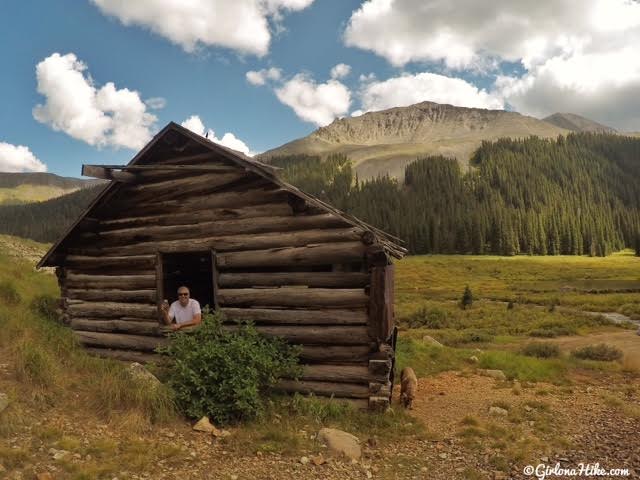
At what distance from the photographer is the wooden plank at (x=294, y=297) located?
8398 mm

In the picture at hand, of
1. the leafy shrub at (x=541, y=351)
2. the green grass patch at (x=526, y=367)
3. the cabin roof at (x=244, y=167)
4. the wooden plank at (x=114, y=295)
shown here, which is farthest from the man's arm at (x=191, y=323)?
the leafy shrub at (x=541, y=351)

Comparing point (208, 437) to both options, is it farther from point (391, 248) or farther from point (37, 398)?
point (391, 248)

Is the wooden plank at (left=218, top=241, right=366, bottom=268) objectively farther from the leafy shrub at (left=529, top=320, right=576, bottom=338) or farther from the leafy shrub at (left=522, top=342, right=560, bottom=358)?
the leafy shrub at (left=529, top=320, right=576, bottom=338)

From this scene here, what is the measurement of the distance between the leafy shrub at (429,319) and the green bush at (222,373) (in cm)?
2221

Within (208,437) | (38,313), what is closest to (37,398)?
(208,437)

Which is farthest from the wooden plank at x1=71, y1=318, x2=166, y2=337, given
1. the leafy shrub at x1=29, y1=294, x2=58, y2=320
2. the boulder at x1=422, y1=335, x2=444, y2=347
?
the boulder at x1=422, y1=335, x2=444, y2=347

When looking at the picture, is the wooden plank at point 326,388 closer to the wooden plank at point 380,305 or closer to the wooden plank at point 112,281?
the wooden plank at point 380,305

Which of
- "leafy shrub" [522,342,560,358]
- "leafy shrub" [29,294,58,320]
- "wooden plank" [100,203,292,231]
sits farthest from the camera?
"leafy shrub" [522,342,560,358]

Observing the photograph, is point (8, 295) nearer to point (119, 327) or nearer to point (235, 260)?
point (119, 327)


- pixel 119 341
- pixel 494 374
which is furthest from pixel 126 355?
pixel 494 374

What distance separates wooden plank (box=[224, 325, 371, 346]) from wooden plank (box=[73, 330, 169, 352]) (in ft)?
8.60

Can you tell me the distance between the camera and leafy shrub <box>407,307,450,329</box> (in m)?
29.0

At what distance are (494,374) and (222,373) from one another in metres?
9.00

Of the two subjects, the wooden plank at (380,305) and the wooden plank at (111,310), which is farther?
the wooden plank at (111,310)
